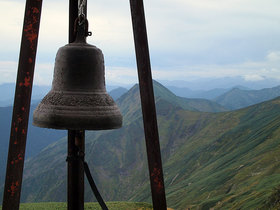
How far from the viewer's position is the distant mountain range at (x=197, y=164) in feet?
269

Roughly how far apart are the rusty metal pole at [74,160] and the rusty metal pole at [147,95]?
1.85 meters

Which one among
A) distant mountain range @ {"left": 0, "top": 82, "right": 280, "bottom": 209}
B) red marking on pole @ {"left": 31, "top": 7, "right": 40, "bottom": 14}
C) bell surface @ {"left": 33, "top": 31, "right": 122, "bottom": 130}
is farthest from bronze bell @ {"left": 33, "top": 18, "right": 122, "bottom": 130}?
distant mountain range @ {"left": 0, "top": 82, "right": 280, "bottom": 209}

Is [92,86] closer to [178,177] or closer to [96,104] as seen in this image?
[96,104]

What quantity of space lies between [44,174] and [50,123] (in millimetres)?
192269

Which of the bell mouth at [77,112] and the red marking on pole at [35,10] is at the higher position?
the red marking on pole at [35,10]

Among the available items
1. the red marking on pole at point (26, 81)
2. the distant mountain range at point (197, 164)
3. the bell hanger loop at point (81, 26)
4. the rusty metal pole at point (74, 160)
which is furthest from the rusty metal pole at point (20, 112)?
the distant mountain range at point (197, 164)

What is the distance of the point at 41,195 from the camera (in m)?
171

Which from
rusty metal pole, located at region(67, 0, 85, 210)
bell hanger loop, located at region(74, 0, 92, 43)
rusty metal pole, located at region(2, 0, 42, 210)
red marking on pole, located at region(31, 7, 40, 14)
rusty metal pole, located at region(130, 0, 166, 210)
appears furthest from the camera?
rusty metal pole, located at region(67, 0, 85, 210)

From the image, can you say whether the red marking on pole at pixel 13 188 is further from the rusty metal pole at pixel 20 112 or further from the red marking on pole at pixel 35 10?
the red marking on pole at pixel 35 10

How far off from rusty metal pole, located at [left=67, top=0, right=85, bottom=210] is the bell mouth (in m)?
1.68

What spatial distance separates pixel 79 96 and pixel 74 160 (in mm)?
2123

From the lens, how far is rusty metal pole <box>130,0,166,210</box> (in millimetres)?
4988

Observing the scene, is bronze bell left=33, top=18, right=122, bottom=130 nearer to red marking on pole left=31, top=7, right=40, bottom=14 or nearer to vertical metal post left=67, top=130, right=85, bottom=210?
red marking on pole left=31, top=7, right=40, bottom=14

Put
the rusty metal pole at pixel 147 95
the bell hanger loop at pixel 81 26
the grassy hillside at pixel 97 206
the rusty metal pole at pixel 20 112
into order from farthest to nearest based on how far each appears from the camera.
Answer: the grassy hillside at pixel 97 206
the bell hanger loop at pixel 81 26
the rusty metal pole at pixel 147 95
the rusty metal pole at pixel 20 112
